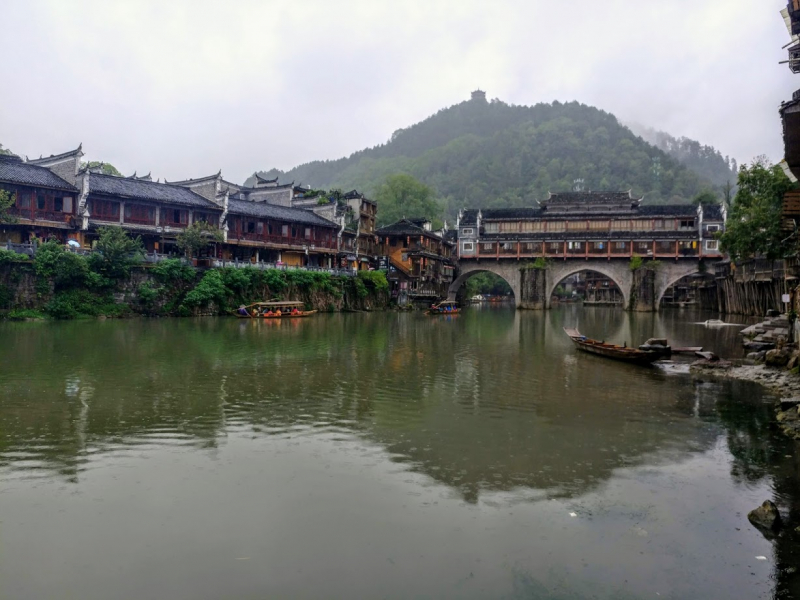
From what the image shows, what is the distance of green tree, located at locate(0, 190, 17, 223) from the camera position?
39562mm

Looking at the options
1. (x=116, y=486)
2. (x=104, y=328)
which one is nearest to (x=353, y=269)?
(x=104, y=328)

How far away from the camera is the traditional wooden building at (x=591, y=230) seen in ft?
225

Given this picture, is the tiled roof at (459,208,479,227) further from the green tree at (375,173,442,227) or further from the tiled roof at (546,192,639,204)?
the green tree at (375,173,442,227)

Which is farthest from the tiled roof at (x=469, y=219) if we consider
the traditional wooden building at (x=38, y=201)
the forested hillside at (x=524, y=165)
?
the forested hillside at (x=524, y=165)

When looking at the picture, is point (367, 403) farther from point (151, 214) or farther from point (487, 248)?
point (487, 248)

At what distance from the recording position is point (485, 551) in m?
7.65

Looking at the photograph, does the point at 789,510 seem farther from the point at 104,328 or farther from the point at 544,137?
the point at 544,137

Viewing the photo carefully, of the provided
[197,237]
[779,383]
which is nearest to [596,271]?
[197,237]

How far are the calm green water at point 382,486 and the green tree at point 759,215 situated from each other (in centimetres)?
2179

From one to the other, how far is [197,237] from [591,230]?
157ft

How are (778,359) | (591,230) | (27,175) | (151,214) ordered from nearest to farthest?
(778,359) → (27,175) → (151,214) → (591,230)

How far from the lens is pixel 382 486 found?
9.79 meters

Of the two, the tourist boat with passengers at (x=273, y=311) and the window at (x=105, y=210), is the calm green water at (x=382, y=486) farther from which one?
the window at (x=105, y=210)

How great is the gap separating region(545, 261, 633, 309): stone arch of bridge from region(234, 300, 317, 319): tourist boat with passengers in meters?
34.3
